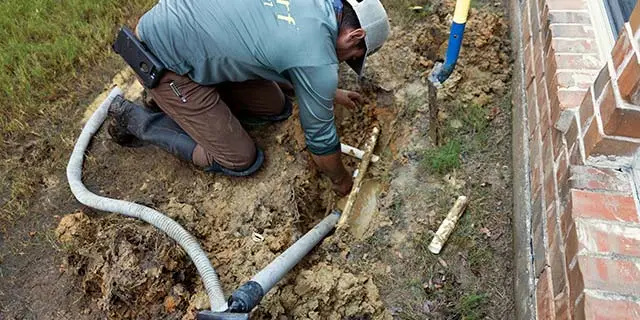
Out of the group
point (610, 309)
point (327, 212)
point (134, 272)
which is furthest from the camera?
point (327, 212)

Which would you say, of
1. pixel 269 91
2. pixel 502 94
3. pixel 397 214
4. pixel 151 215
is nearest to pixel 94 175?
pixel 151 215

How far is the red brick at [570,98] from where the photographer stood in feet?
6.37

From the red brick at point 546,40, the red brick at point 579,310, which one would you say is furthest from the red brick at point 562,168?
the red brick at point 546,40

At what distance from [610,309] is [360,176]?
1628 millimetres

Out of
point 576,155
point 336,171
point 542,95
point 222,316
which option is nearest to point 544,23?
point 542,95

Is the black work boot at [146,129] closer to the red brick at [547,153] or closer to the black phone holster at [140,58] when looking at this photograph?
the black phone holster at [140,58]

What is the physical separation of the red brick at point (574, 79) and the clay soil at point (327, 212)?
28.8 inches

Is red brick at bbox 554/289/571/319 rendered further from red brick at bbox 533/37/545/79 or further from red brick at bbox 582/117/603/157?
red brick at bbox 533/37/545/79

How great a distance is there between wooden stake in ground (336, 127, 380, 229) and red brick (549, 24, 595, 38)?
116 cm

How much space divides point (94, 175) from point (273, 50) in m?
1.48

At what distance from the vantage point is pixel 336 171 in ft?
9.62

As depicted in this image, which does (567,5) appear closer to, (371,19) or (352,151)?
(371,19)

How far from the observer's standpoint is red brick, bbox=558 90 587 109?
194cm

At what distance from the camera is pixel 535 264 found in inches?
80.2
